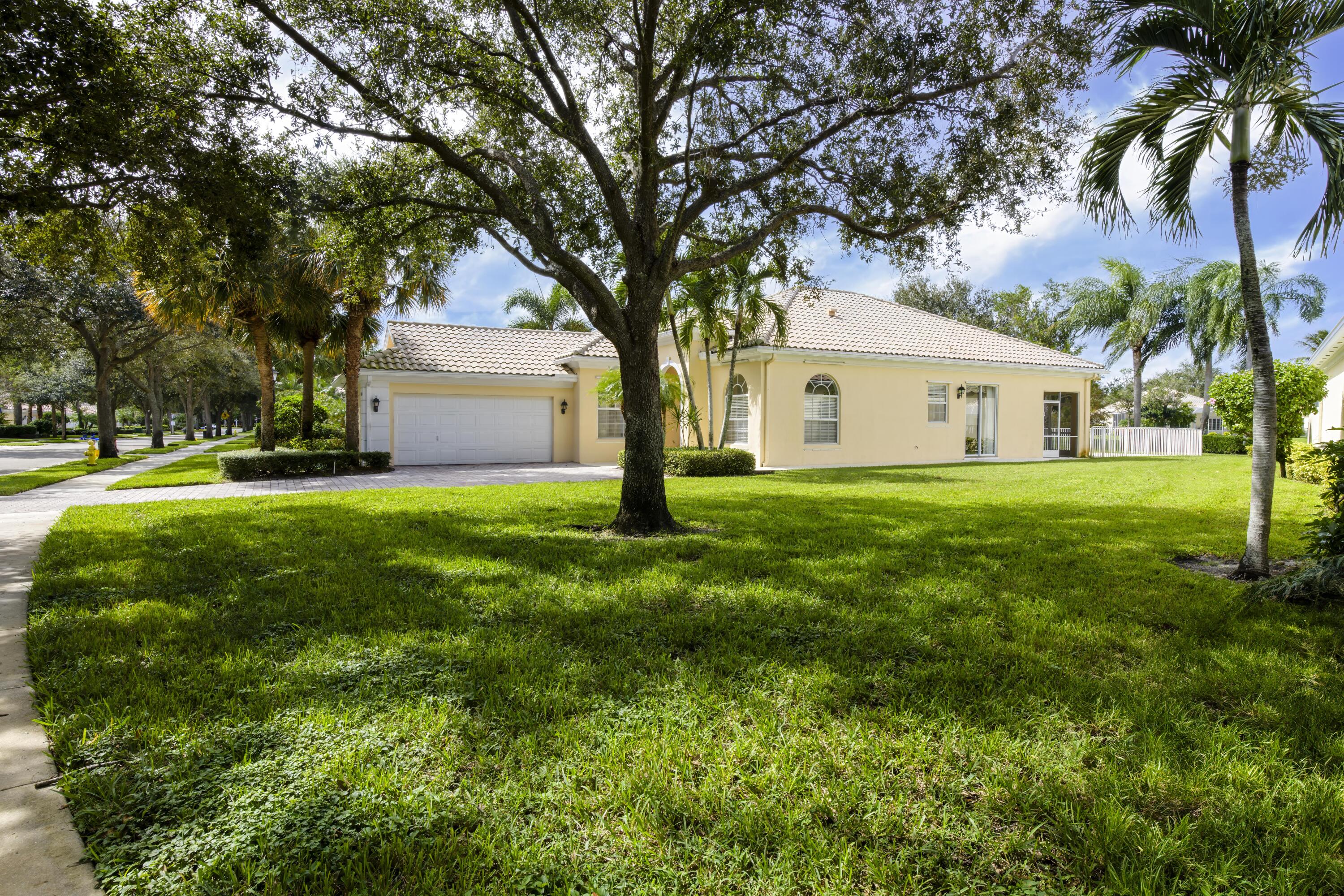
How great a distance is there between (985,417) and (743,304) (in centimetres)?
1051

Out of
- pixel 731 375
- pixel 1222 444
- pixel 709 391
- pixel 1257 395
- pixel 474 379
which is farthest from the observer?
pixel 1222 444

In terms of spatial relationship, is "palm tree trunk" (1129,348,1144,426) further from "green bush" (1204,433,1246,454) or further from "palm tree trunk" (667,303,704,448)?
"palm tree trunk" (667,303,704,448)

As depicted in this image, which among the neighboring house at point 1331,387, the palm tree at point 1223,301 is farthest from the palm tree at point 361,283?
the palm tree at point 1223,301

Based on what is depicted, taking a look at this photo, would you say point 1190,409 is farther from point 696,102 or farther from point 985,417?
point 696,102

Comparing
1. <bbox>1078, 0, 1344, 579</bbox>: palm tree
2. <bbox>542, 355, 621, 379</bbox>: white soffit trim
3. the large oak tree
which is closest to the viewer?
<bbox>1078, 0, 1344, 579</bbox>: palm tree

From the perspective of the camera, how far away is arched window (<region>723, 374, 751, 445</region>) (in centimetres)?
1895

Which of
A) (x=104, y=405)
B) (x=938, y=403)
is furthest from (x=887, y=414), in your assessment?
(x=104, y=405)

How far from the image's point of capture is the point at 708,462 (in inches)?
622

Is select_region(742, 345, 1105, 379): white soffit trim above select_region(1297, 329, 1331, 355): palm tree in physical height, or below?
below

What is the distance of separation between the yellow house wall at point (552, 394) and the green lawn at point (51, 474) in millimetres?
7574

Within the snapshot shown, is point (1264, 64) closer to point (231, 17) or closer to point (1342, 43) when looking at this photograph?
point (1342, 43)

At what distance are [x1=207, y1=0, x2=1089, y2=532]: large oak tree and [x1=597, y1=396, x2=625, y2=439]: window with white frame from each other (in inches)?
474

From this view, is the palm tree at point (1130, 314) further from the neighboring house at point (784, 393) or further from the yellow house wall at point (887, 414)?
the yellow house wall at point (887, 414)

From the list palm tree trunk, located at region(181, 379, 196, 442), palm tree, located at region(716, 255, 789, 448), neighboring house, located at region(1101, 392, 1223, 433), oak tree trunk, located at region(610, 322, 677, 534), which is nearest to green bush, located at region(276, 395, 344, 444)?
palm tree, located at region(716, 255, 789, 448)
